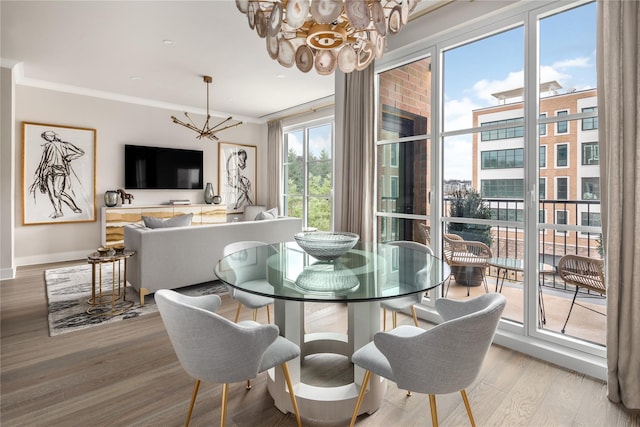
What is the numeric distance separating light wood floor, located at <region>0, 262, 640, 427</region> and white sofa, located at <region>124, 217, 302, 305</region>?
2.70 ft

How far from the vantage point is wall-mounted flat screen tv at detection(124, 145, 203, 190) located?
226 inches

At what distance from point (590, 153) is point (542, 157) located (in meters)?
0.26

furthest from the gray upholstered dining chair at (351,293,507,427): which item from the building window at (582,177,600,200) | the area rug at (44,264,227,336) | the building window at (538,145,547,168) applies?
the area rug at (44,264,227,336)

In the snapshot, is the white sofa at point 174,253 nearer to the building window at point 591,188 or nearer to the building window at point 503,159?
the building window at point 503,159

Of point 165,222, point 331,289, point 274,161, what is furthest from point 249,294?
point 274,161

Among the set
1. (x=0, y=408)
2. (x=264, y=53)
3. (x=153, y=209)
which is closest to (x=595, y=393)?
(x=0, y=408)

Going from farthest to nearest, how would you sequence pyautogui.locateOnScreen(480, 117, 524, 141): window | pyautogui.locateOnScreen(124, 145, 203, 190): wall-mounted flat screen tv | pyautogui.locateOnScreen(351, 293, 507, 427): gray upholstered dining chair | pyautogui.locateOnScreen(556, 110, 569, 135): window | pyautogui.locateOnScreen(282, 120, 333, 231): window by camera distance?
pyautogui.locateOnScreen(282, 120, 333, 231): window
pyautogui.locateOnScreen(124, 145, 203, 190): wall-mounted flat screen tv
pyautogui.locateOnScreen(480, 117, 524, 141): window
pyautogui.locateOnScreen(556, 110, 569, 135): window
pyautogui.locateOnScreen(351, 293, 507, 427): gray upholstered dining chair

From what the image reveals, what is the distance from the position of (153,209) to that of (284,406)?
496 centimetres

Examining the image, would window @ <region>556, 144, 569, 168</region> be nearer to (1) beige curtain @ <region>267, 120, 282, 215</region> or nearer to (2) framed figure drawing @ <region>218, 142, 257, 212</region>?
(1) beige curtain @ <region>267, 120, 282, 215</region>

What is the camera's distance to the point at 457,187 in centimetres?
282

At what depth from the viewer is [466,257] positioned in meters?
2.80

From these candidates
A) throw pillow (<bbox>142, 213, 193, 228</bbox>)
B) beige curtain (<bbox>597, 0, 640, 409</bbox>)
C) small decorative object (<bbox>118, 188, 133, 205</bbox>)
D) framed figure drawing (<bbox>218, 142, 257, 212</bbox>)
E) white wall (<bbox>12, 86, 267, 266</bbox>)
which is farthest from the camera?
framed figure drawing (<bbox>218, 142, 257, 212</bbox>)

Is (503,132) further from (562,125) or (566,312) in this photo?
(566,312)

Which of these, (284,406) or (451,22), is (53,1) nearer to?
(451,22)
